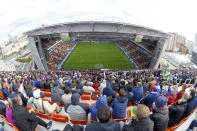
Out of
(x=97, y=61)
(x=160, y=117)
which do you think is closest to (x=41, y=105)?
(x=160, y=117)

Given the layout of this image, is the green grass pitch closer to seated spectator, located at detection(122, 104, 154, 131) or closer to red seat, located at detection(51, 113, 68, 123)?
red seat, located at detection(51, 113, 68, 123)

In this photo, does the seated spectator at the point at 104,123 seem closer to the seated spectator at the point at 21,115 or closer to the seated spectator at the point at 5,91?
the seated spectator at the point at 21,115

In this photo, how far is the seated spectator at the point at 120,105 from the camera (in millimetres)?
3248

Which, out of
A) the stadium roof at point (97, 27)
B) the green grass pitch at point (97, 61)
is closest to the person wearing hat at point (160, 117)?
Result: the stadium roof at point (97, 27)

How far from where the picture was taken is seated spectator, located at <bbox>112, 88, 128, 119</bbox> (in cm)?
325

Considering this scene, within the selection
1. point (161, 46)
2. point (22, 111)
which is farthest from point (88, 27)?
point (22, 111)

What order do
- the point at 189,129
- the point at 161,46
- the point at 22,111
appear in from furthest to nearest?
the point at 161,46 → the point at 189,129 → the point at 22,111

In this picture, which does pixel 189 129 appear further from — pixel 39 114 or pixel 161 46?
pixel 161 46

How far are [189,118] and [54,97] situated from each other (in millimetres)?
4330

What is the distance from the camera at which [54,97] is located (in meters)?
4.55

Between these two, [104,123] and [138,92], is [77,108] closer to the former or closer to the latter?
[104,123]

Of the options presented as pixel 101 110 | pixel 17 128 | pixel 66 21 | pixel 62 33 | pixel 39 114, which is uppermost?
pixel 66 21

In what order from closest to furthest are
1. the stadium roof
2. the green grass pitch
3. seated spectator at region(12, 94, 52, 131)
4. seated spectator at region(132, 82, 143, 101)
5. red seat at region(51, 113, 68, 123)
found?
1. seated spectator at region(12, 94, 52, 131)
2. red seat at region(51, 113, 68, 123)
3. seated spectator at region(132, 82, 143, 101)
4. the stadium roof
5. the green grass pitch

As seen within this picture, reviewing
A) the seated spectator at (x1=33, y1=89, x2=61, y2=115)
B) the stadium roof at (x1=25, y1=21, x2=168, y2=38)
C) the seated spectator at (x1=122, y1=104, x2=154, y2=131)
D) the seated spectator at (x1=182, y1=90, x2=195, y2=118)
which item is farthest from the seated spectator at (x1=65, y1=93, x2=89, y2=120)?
the stadium roof at (x1=25, y1=21, x2=168, y2=38)
